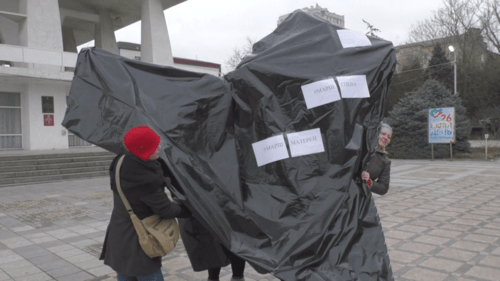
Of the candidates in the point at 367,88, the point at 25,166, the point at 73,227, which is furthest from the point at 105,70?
the point at 25,166

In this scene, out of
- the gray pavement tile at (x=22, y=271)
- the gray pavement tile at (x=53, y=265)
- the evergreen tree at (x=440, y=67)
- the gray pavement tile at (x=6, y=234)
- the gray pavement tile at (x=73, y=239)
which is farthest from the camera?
the evergreen tree at (x=440, y=67)

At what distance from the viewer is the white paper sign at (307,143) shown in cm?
240

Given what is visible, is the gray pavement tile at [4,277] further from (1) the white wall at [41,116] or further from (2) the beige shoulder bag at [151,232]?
(1) the white wall at [41,116]

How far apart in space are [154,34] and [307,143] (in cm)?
1941

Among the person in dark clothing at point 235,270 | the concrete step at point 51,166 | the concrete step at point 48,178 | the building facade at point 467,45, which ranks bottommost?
the concrete step at point 48,178

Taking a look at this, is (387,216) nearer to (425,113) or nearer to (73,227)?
(73,227)

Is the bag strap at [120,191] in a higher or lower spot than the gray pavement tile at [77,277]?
higher

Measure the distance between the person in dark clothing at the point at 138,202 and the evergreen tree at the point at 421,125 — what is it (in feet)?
60.7

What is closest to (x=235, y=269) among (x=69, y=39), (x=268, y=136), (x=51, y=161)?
(x=268, y=136)

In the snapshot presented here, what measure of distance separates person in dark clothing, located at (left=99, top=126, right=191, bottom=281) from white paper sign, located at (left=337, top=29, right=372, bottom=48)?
4.43ft

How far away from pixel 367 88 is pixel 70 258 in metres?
4.33

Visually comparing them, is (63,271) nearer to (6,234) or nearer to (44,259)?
(44,259)

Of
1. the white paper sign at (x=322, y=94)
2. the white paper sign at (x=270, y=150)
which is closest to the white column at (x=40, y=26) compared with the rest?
the white paper sign at (x=270, y=150)

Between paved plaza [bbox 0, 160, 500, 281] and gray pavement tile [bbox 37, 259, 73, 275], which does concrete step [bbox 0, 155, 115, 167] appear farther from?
gray pavement tile [bbox 37, 259, 73, 275]
